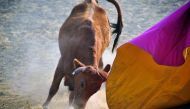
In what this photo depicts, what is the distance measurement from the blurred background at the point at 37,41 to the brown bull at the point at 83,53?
2.45 ft

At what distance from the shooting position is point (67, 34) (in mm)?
8336

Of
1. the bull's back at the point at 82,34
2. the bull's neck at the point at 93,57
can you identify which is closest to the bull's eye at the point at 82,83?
the bull's neck at the point at 93,57

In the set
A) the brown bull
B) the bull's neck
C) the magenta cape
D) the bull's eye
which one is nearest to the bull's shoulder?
the brown bull

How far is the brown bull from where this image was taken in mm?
6625

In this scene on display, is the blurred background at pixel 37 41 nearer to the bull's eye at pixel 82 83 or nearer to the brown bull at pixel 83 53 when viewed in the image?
the brown bull at pixel 83 53

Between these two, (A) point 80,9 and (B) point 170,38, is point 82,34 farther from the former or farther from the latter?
(B) point 170,38

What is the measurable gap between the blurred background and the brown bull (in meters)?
0.75

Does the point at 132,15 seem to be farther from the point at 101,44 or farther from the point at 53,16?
the point at 101,44

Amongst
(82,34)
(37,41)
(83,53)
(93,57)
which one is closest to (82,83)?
(93,57)

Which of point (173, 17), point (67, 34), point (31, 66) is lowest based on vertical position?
point (31, 66)

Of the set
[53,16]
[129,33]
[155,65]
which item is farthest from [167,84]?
[53,16]

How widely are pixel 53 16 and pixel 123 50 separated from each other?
7.60m

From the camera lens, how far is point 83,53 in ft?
24.8

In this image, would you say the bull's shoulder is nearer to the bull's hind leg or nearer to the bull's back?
the bull's back
